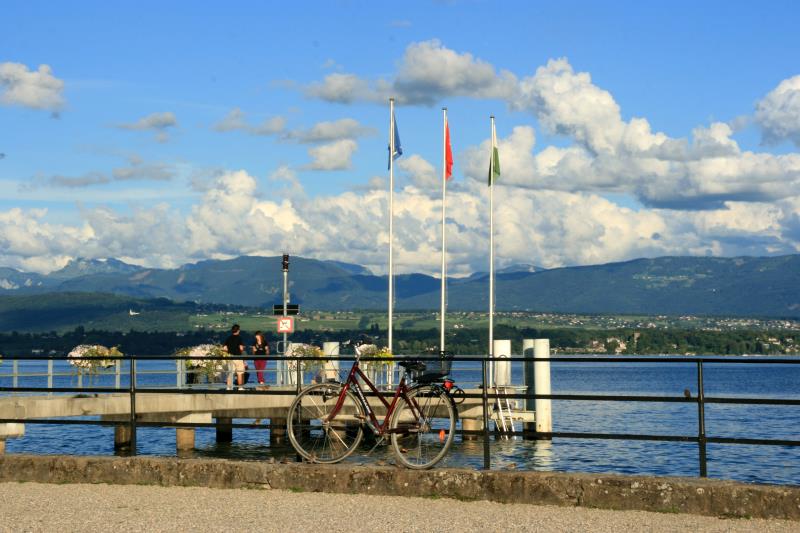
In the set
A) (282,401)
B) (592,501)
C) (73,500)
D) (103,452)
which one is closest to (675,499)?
(592,501)

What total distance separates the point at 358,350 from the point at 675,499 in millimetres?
5090

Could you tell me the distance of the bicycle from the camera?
39.9ft

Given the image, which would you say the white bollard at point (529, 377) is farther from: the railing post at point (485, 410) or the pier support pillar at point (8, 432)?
the railing post at point (485, 410)

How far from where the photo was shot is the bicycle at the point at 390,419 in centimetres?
1215

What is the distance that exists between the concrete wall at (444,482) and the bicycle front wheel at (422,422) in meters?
0.61

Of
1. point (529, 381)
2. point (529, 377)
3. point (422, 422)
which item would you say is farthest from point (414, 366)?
point (529, 381)

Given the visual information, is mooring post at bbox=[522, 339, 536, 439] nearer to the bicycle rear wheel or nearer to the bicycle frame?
the bicycle rear wheel

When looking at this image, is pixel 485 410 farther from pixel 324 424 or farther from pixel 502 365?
pixel 502 365

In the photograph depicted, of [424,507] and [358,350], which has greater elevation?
[358,350]

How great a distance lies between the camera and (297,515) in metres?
10.5

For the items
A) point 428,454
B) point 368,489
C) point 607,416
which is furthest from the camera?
point 607,416

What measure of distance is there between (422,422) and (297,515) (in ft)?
7.12

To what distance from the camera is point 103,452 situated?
43219 mm

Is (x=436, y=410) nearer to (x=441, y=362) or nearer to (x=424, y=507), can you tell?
(x=441, y=362)
